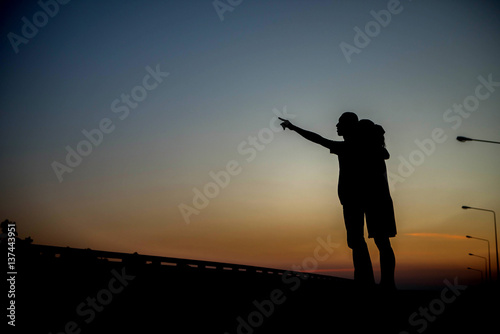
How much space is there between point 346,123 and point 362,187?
105 cm

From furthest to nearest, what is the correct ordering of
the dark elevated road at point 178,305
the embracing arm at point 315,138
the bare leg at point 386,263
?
the embracing arm at point 315,138
the bare leg at point 386,263
the dark elevated road at point 178,305

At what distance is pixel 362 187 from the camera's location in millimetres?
6527

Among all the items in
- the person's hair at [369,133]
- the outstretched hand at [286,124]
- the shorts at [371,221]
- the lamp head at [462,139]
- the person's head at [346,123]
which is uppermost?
the outstretched hand at [286,124]

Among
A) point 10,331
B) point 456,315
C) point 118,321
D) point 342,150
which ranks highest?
point 342,150

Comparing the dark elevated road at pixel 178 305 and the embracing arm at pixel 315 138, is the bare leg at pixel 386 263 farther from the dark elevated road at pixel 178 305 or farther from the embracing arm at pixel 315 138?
the embracing arm at pixel 315 138

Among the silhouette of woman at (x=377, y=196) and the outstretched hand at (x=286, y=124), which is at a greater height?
the outstretched hand at (x=286, y=124)

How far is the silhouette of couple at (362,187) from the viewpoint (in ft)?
21.1

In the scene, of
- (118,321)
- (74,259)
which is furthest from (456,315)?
(74,259)

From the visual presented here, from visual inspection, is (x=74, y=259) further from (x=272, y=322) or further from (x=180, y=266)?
(x=272, y=322)

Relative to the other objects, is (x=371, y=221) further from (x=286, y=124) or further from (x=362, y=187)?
(x=286, y=124)

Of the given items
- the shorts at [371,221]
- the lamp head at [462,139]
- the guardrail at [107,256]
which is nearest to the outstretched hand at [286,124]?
the shorts at [371,221]

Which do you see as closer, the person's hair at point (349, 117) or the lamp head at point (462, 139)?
the person's hair at point (349, 117)

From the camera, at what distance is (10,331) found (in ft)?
17.4

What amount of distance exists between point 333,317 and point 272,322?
0.99m
